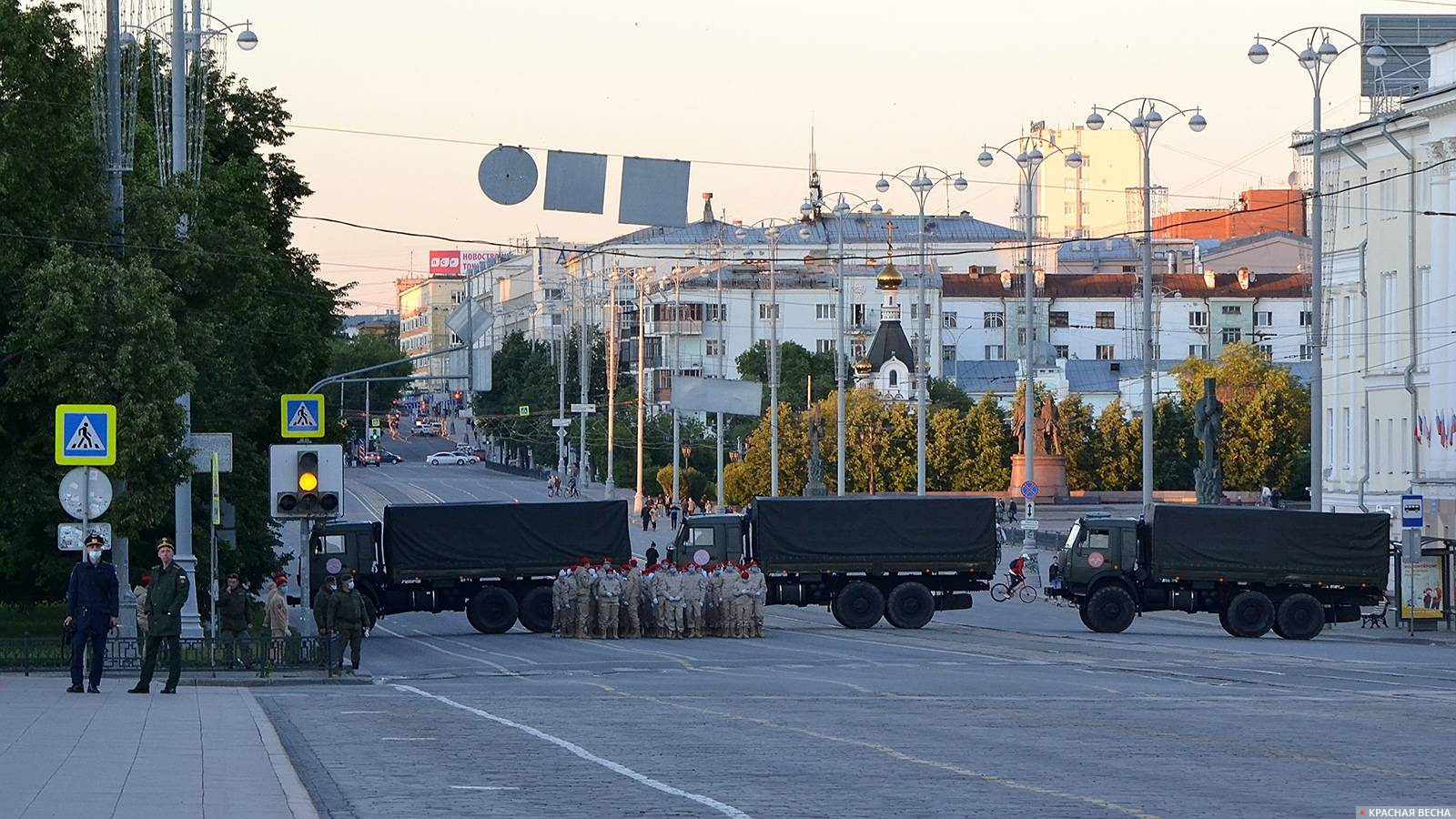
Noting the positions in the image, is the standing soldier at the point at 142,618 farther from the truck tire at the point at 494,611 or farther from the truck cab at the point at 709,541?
the truck cab at the point at 709,541

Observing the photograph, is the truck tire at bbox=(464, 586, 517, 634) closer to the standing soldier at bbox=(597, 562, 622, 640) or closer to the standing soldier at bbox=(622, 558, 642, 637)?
the standing soldier at bbox=(597, 562, 622, 640)

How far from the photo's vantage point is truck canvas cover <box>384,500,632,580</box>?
46.4m

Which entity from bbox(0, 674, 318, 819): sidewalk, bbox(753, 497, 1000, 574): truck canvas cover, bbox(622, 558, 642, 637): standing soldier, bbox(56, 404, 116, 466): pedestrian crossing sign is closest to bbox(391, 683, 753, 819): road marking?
bbox(0, 674, 318, 819): sidewalk

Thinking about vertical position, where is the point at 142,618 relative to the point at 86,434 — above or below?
below

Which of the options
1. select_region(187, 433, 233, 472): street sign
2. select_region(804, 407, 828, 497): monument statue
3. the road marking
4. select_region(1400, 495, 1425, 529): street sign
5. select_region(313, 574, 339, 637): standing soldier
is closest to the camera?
the road marking

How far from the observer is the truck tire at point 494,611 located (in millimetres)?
46438

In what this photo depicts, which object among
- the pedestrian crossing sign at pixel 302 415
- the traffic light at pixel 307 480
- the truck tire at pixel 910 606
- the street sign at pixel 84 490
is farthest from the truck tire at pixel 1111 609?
the street sign at pixel 84 490

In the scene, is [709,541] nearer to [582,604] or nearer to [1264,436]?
[582,604]

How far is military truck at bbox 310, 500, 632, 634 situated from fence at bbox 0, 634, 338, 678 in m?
16.3

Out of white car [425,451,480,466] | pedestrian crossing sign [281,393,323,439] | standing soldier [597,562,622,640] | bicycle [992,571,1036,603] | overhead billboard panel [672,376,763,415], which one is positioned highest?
overhead billboard panel [672,376,763,415]

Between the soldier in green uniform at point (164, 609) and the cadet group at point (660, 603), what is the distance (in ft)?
58.7

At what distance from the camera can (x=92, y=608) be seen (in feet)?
81.4

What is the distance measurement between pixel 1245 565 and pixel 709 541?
11.8 m

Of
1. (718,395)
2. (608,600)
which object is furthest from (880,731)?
(718,395)
